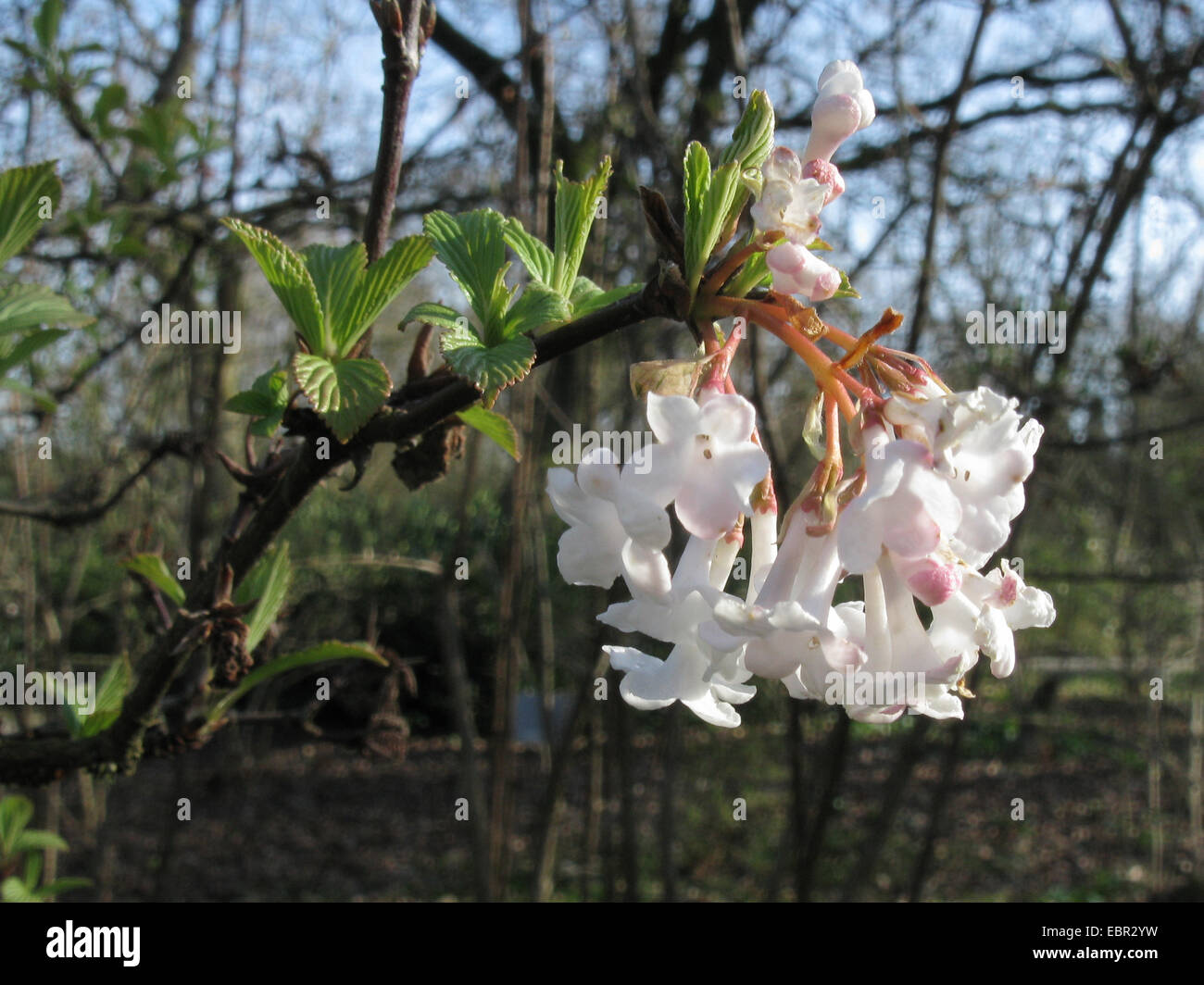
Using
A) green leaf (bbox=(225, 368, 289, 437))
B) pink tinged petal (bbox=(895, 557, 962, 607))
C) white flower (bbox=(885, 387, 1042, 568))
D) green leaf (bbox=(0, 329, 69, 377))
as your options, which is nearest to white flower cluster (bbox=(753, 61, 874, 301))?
white flower (bbox=(885, 387, 1042, 568))

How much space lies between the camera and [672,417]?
639mm

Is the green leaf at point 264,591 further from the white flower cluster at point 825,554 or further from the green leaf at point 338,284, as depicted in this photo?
the white flower cluster at point 825,554

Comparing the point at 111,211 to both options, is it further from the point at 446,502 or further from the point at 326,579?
the point at 446,502

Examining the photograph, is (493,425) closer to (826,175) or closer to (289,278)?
(289,278)

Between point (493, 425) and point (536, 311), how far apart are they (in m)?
0.17

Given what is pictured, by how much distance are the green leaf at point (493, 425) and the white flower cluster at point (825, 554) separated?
0.15 m

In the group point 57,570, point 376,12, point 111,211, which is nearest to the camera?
point 376,12

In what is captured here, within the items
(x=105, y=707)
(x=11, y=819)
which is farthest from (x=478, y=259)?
(x=11, y=819)

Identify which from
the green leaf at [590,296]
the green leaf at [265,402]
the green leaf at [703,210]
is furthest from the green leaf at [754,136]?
the green leaf at [265,402]
